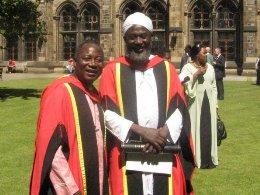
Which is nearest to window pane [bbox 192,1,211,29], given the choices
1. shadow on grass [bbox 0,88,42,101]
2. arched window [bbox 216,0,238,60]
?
arched window [bbox 216,0,238,60]

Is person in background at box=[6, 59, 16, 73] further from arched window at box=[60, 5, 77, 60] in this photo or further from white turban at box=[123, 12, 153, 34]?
white turban at box=[123, 12, 153, 34]

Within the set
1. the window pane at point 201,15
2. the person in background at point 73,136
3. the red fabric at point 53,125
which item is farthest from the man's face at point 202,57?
the window pane at point 201,15

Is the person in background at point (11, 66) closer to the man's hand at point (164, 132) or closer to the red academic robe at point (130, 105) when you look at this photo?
the red academic robe at point (130, 105)

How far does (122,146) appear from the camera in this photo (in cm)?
442

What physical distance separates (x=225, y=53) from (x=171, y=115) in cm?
2997

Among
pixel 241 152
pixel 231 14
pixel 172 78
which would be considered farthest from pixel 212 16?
pixel 172 78

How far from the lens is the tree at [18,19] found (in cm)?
2130

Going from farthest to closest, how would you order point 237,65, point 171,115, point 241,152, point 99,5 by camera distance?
point 99,5 < point 237,65 < point 241,152 < point 171,115

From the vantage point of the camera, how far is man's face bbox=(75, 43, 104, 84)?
420 cm

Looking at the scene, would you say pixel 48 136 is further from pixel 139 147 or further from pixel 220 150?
pixel 220 150

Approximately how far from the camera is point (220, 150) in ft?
33.9

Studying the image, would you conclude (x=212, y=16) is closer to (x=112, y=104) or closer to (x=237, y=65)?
(x=237, y=65)

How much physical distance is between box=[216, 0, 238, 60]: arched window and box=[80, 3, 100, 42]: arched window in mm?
7929

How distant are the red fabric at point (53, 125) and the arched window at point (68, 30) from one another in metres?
33.1
